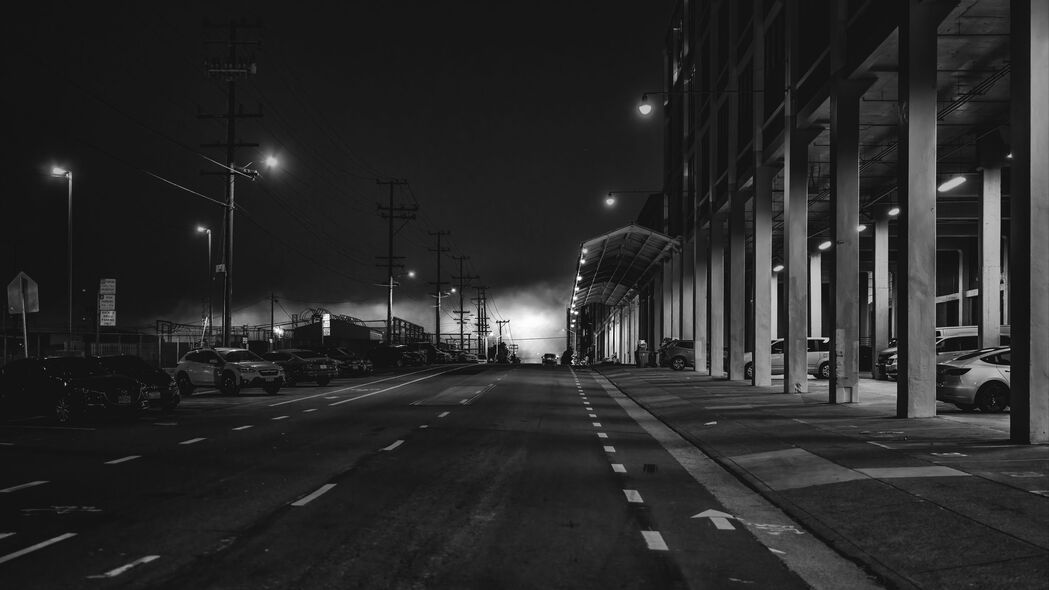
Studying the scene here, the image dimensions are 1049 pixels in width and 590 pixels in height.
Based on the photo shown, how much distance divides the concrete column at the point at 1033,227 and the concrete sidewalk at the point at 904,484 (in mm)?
798

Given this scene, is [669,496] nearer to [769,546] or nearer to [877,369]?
[769,546]

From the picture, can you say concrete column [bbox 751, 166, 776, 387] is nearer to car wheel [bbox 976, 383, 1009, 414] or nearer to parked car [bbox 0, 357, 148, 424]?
car wheel [bbox 976, 383, 1009, 414]

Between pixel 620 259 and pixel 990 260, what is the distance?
1330 inches

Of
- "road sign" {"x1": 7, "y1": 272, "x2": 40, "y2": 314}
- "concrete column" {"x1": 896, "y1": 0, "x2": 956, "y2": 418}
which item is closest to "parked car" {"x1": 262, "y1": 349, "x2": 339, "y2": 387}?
"road sign" {"x1": 7, "y1": 272, "x2": 40, "y2": 314}

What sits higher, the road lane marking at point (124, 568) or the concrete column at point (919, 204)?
the concrete column at point (919, 204)

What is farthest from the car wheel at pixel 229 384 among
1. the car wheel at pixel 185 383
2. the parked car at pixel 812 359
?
the parked car at pixel 812 359

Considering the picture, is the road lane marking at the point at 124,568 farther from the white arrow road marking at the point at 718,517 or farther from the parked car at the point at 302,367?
the parked car at the point at 302,367

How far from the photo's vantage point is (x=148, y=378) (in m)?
22.7

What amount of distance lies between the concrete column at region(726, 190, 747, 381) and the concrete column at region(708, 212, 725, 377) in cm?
357

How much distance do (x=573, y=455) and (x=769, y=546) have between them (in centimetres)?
610

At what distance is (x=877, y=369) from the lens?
36719 millimetres

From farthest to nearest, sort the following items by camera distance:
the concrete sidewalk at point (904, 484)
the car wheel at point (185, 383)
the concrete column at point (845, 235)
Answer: the car wheel at point (185, 383)
the concrete column at point (845, 235)
the concrete sidewalk at point (904, 484)

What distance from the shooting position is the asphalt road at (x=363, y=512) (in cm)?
669

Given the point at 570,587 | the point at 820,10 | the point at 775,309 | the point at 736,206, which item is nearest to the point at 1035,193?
the point at 570,587
